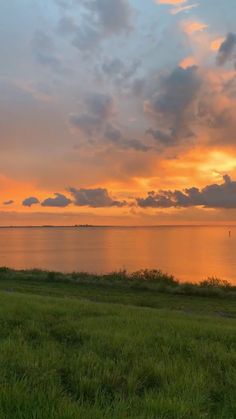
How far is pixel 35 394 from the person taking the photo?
4.25 metres

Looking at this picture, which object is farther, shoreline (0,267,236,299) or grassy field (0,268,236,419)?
shoreline (0,267,236,299)

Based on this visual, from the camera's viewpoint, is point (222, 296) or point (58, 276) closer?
point (222, 296)

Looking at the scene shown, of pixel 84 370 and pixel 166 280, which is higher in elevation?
pixel 84 370

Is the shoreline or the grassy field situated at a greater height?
the grassy field

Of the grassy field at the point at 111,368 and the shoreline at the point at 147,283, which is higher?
the grassy field at the point at 111,368

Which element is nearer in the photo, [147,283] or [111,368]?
[111,368]

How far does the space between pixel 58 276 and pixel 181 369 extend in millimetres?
28551

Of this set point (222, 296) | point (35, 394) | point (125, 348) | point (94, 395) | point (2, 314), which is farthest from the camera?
point (222, 296)

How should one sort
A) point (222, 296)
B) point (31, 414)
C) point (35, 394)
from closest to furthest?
point (31, 414) → point (35, 394) → point (222, 296)

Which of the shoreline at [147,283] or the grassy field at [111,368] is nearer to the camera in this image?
the grassy field at [111,368]

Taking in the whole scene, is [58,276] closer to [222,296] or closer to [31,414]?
[222,296]

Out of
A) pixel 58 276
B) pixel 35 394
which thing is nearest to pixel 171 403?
pixel 35 394

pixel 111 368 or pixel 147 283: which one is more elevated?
pixel 111 368

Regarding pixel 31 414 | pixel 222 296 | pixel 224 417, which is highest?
pixel 31 414
